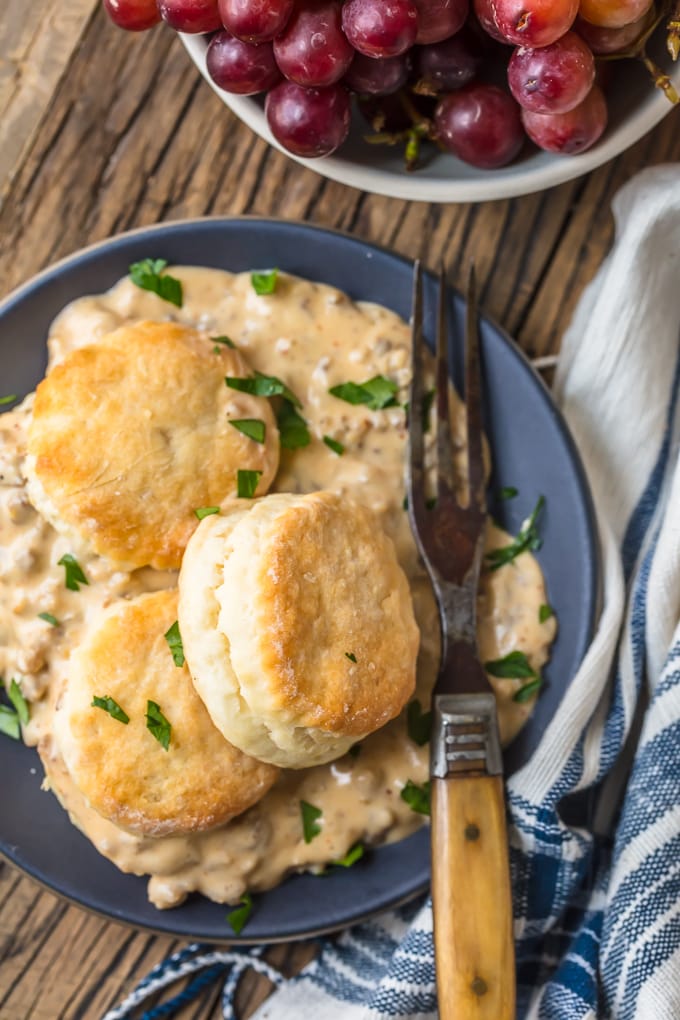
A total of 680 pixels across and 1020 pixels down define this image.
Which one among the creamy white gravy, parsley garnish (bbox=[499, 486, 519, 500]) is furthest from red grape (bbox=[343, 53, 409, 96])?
parsley garnish (bbox=[499, 486, 519, 500])

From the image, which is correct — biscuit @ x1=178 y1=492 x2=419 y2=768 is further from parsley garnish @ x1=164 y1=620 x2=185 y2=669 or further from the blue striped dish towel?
the blue striped dish towel

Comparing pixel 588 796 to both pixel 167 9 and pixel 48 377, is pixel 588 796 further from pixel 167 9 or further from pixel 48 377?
pixel 167 9

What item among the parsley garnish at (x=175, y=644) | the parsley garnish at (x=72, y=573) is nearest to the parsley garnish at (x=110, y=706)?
the parsley garnish at (x=175, y=644)

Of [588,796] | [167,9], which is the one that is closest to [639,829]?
[588,796]

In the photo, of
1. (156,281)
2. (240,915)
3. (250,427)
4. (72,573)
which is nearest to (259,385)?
(250,427)

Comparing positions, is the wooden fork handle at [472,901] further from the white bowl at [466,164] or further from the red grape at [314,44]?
the red grape at [314,44]

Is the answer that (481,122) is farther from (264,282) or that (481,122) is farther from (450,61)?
(264,282)
